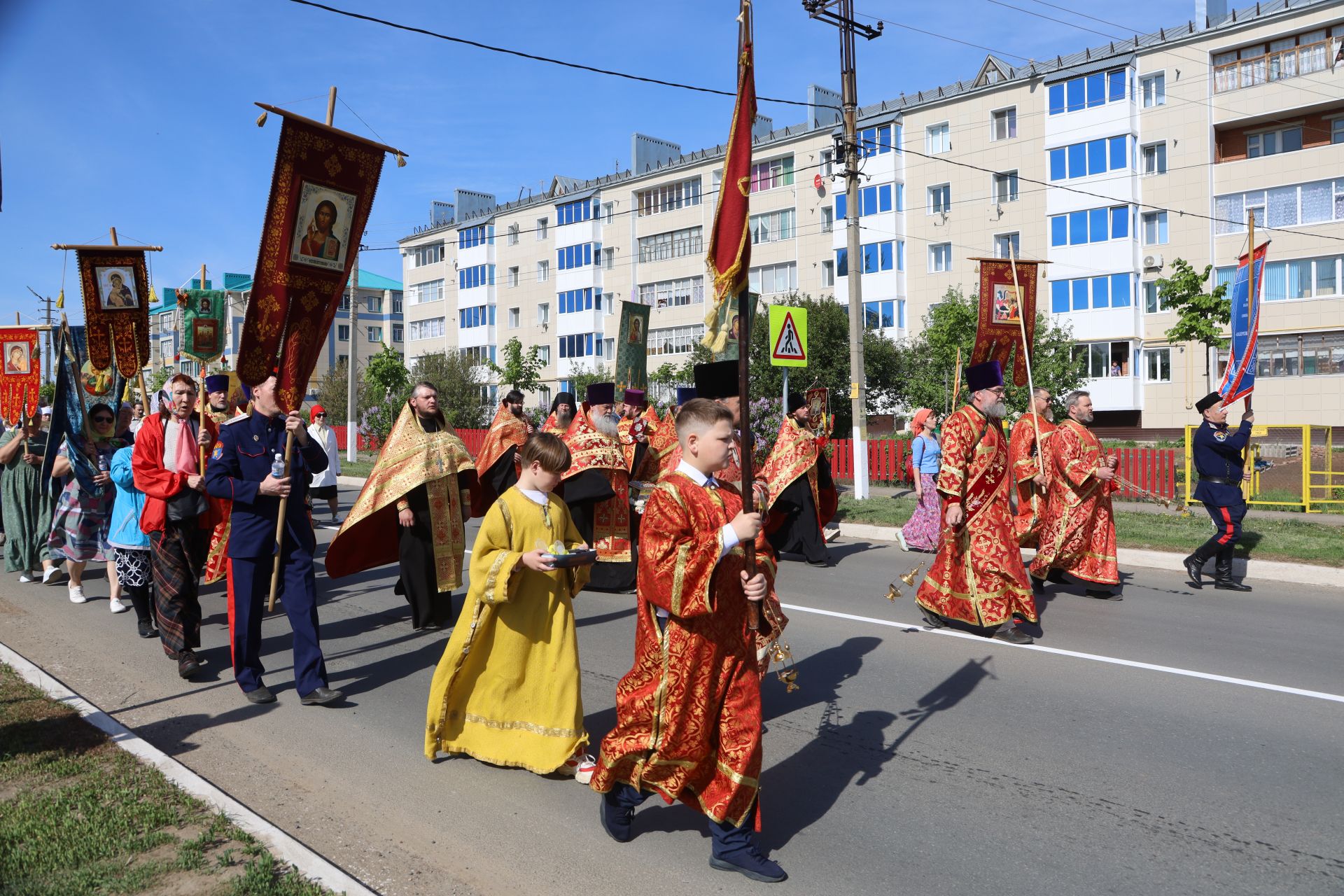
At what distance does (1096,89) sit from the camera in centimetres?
3766

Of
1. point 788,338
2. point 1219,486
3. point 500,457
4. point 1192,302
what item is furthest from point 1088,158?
point 500,457

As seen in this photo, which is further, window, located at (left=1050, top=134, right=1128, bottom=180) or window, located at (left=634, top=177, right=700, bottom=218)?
window, located at (left=634, top=177, right=700, bottom=218)

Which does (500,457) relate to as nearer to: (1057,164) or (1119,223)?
(1119,223)

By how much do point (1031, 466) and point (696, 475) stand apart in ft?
22.3

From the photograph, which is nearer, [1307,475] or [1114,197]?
[1307,475]

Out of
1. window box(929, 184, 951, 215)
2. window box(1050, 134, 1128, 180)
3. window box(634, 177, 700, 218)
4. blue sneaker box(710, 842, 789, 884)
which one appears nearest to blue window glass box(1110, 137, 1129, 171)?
window box(1050, 134, 1128, 180)

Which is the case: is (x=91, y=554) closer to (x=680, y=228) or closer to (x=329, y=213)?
(x=329, y=213)

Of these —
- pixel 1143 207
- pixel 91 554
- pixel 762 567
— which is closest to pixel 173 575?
pixel 91 554

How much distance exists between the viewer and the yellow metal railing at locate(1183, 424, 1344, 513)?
1658 centimetres

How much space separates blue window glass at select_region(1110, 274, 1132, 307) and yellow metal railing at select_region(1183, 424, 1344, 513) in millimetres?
20366

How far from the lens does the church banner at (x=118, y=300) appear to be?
8.51 m

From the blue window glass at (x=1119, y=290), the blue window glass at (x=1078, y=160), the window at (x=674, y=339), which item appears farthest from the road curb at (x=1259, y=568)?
the window at (x=674, y=339)

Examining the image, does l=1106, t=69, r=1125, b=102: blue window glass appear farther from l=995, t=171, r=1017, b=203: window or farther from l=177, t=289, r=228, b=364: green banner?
l=177, t=289, r=228, b=364: green banner

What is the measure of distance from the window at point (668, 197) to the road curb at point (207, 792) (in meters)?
46.3
